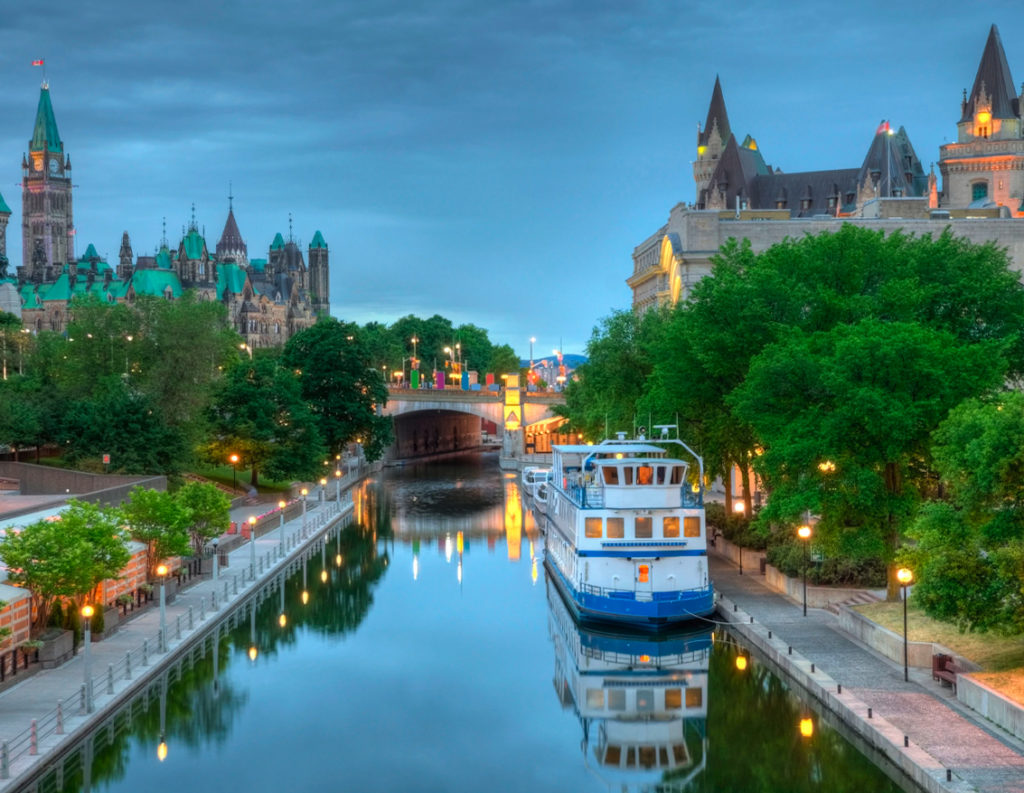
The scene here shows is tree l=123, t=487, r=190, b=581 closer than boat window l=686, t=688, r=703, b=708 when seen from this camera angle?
No

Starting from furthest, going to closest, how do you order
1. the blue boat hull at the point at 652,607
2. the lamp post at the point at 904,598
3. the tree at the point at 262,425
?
the tree at the point at 262,425 → the blue boat hull at the point at 652,607 → the lamp post at the point at 904,598

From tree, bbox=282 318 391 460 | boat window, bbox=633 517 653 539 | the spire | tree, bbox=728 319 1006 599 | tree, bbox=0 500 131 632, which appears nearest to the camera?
tree, bbox=0 500 131 632

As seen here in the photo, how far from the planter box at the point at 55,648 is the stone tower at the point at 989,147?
4880 inches

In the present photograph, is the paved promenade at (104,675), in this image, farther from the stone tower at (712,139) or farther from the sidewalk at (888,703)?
the stone tower at (712,139)

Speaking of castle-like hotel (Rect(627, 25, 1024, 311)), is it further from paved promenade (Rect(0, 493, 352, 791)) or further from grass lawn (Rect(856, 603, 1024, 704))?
grass lawn (Rect(856, 603, 1024, 704))

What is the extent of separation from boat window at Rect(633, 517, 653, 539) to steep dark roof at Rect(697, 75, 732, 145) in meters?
130

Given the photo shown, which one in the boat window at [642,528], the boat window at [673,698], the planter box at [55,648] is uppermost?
the boat window at [642,528]

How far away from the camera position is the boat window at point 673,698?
34594 millimetres

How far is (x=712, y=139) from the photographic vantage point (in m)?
164

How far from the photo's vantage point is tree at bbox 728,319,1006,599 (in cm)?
3884

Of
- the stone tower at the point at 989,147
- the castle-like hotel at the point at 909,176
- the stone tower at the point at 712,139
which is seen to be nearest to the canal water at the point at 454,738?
the castle-like hotel at the point at 909,176

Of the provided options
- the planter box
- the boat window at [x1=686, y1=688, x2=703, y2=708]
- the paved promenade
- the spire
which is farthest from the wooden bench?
the spire

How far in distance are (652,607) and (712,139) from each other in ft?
429

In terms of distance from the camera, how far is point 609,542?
42.7 metres
